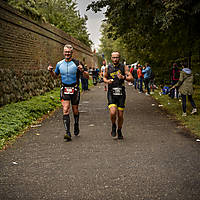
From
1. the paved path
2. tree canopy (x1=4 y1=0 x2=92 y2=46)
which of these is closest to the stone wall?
the paved path

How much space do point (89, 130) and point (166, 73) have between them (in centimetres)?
1935

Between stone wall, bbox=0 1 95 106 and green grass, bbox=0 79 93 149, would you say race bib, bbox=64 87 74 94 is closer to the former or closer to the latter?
green grass, bbox=0 79 93 149

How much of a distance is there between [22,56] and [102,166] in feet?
29.6

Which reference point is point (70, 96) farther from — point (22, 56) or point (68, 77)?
point (22, 56)

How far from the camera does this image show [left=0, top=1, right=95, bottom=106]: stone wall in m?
10.8

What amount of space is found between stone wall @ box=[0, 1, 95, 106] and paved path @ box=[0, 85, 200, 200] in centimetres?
360

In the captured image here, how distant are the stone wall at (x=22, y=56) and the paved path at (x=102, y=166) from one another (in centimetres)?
360

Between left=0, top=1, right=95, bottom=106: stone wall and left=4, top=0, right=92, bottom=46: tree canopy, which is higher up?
left=4, top=0, right=92, bottom=46: tree canopy

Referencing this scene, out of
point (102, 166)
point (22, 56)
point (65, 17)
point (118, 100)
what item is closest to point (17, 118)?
point (118, 100)

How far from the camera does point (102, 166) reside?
5.05m

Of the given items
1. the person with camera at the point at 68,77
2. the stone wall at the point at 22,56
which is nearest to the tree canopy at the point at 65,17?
the stone wall at the point at 22,56

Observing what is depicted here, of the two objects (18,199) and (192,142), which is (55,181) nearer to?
(18,199)

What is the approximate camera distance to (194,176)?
451cm

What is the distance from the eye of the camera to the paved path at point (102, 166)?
395 centimetres
